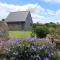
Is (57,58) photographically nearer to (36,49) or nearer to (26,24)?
(36,49)

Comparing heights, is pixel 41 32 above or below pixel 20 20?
below

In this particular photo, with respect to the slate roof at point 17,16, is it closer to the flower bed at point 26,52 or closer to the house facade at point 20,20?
the house facade at point 20,20

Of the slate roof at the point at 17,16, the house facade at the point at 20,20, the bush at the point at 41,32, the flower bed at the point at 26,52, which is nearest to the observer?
the flower bed at the point at 26,52

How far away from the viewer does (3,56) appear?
24.3ft

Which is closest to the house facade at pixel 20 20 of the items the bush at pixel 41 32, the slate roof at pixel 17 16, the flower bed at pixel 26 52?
the slate roof at pixel 17 16

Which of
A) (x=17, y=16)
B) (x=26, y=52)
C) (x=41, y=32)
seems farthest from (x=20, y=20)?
(x=26, y=52)

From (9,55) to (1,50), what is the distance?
2.24 ft

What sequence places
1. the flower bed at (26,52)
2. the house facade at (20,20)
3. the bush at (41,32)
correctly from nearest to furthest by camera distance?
the flower bed at (26,52)
the bush at (41,32)
the house facade at (20,20)

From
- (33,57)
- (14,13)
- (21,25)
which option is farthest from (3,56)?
(14,13)

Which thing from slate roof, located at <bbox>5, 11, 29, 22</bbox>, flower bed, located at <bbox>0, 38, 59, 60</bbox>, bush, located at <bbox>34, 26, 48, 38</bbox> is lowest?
bush, located at <bbox>34, 26, 48, 38</bbox>

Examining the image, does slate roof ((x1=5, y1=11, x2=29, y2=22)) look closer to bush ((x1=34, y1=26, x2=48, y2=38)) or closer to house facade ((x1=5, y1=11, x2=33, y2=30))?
house facade ((x1=5, y1=11, x2=33, y2=30))

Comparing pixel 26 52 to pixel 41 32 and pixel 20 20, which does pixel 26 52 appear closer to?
pixel 41 32

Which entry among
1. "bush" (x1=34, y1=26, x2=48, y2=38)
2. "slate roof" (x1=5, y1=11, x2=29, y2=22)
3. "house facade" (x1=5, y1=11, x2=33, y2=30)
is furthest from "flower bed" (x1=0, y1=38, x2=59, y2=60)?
"slate roof" (x1=5, y1=11, x2=29, y2=22)

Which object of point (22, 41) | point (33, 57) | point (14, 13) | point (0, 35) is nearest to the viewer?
point (33, 57)
